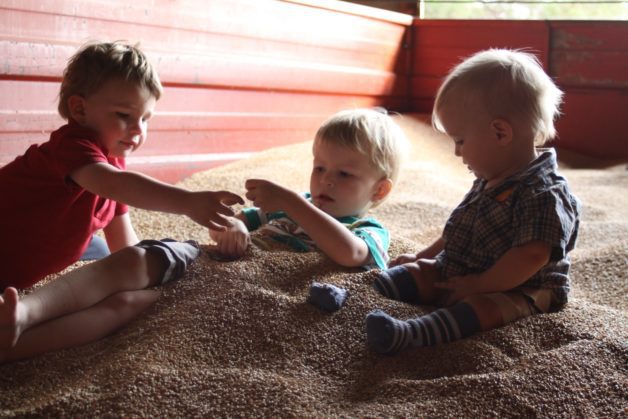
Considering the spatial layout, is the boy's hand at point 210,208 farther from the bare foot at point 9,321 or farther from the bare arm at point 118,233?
the bare arm at point 118,233

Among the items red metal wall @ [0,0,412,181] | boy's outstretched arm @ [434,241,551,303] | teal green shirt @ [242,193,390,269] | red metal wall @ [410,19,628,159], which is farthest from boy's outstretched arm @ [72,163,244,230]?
red metal wall @ [410,19,628,159]

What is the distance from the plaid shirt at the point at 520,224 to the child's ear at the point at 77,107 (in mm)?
915

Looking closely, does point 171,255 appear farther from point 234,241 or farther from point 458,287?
point 458,287

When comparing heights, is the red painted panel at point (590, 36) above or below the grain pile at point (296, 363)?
above

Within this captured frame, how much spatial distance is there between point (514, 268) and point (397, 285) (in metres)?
0.29

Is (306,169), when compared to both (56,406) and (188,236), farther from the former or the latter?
(56,406)

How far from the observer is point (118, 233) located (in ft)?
7.02

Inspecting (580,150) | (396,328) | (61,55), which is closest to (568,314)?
(396,328)

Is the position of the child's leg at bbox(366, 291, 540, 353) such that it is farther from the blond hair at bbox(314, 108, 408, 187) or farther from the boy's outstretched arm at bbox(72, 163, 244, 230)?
the blond hair at bbox(314, 108, 408, 187)

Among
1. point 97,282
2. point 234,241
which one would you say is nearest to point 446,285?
point 234,241

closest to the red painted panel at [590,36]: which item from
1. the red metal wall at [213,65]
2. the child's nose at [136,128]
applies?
the red metal wall at [213,65]

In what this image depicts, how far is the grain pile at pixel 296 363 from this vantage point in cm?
126

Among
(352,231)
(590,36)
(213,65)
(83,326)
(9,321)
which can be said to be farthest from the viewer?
(590,36)

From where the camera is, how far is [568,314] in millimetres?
1652
